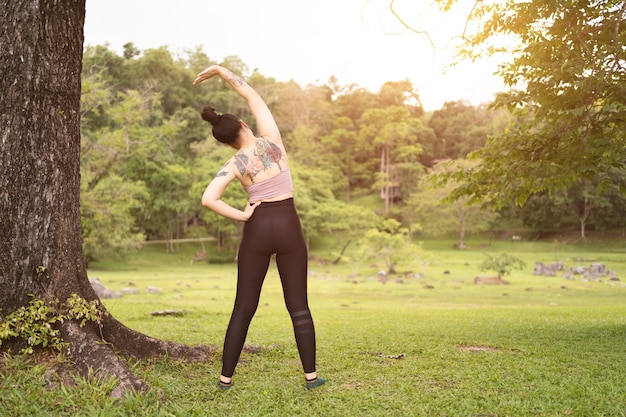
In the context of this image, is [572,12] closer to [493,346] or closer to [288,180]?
[493,346]

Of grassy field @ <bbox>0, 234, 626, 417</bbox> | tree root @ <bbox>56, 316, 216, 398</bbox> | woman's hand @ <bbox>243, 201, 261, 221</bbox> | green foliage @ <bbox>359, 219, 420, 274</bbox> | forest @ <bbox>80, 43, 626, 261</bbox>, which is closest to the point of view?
grassy field @ <bbox>0, 234, 626, 417</bbox>

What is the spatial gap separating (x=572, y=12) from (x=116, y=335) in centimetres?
558

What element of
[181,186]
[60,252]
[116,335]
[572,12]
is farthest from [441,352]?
[181,186]

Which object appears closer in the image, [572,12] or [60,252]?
[60,252]

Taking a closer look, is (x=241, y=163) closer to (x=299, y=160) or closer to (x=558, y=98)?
(x=558, y=98)

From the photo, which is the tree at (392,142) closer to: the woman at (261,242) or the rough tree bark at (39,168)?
the woman at (261,242)

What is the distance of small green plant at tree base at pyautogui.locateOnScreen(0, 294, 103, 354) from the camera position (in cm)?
386

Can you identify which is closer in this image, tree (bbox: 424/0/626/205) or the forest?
tree (bbox: 424/0/626/205)

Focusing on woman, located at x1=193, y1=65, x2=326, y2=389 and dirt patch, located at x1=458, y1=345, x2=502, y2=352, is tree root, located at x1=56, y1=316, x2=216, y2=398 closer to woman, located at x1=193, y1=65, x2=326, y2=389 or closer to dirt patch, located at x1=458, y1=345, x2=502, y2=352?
woman, located at x1=193, y1=65, x2=326, y2=389

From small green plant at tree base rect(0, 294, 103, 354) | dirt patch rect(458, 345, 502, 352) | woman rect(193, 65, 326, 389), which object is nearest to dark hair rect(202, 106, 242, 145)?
woman rect(193, 65, 326, 389)

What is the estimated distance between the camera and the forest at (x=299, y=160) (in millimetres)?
24781

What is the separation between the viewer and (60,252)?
409 centimetres

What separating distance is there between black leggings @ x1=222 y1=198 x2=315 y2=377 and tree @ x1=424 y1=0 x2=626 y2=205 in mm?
3206

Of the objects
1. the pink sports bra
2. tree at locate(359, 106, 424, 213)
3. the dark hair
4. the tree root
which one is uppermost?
tree at locate(359, 106, 424, 213)
